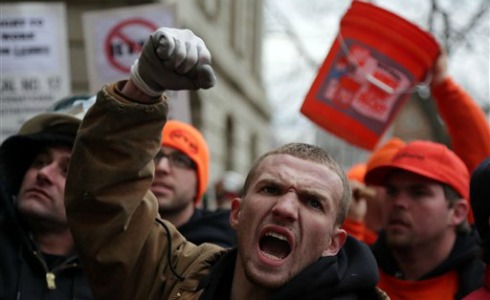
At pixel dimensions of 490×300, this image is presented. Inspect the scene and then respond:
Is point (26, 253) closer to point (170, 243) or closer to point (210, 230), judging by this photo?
point (170, 243)

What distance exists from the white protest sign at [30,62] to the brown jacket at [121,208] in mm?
2979

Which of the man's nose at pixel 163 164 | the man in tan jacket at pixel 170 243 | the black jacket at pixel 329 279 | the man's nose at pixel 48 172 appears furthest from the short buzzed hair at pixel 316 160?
the man's nose at pixel 163 164

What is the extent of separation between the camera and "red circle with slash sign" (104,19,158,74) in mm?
5660

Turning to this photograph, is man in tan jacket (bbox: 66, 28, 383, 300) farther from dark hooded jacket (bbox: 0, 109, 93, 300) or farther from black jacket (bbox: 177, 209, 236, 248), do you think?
black jacket (bbox: 177, 209, 236, 248)

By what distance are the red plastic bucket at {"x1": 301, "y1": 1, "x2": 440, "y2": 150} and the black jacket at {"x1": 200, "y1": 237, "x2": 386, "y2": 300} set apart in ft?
6.27

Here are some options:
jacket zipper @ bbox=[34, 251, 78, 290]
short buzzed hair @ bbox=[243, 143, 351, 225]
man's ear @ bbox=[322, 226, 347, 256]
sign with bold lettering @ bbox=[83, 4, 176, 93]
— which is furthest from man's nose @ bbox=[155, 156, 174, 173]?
man's ear @ bbox=[322, 226, 347, 256]

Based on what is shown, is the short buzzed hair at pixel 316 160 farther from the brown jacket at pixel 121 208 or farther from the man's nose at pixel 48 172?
the man's nose at pixel 48 172

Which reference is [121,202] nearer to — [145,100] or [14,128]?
[145,100]

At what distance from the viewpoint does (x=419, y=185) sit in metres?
3.91

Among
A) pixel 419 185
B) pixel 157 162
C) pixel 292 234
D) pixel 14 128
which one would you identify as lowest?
pixel 14 128

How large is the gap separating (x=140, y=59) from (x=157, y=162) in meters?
2.13

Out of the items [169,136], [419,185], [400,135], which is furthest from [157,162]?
[400,135]

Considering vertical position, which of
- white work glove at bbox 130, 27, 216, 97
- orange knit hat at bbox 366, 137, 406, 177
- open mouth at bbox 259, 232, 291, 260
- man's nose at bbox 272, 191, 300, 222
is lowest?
orange knit hat at bbox 366, 137, 406, 177

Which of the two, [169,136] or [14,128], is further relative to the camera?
[14,128]
